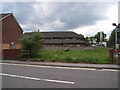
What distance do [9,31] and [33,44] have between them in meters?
27.7

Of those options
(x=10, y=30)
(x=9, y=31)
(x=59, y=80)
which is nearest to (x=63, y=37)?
(x=10, y=30)

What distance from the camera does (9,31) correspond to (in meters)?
47.0

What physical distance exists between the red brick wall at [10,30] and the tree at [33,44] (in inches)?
950

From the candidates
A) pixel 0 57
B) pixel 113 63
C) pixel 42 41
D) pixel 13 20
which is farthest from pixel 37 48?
pixel 13 20

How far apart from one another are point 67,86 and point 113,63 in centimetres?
998

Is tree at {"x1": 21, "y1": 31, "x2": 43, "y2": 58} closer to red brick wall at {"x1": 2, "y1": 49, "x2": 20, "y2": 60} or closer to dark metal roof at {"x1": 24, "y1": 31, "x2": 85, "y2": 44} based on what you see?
red brick wall at {"x1": 2, "y1": 49, "x2": 20, "y2": 60}

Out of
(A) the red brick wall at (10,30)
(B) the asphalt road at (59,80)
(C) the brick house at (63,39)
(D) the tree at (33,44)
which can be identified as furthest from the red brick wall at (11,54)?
(C) the brick house at (63,39)

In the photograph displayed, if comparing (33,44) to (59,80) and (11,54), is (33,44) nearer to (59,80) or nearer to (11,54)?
(11,54)

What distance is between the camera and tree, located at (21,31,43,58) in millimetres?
21484

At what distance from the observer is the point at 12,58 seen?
22.8 m

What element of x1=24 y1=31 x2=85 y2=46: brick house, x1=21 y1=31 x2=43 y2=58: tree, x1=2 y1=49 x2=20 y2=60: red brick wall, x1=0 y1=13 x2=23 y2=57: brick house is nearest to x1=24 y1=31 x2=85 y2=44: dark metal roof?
x1=24 y1=31 x2=85 y2=46: brick house

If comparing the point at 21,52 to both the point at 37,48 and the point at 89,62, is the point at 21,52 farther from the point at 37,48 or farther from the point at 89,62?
the point at 89,62

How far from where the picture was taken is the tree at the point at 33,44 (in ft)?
70.5

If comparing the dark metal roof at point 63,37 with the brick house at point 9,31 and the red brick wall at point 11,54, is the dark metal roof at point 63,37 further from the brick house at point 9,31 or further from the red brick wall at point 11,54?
the red brick wall at point 11,54
